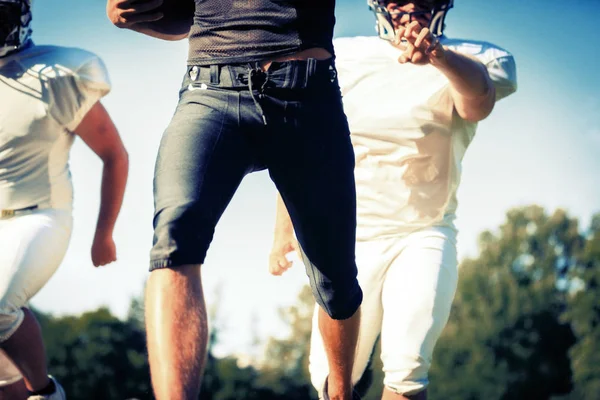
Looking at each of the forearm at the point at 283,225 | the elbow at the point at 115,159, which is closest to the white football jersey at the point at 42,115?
the elbow at the point at 115,159

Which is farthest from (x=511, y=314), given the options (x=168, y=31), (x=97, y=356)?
(x=168, y=31)

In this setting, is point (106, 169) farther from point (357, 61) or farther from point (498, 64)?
point (498, 64)

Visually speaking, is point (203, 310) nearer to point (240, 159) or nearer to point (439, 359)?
point (240, 159)

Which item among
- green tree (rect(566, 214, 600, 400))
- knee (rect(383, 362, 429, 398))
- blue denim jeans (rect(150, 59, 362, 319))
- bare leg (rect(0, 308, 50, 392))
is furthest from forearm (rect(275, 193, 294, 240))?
green tree (rect(566, 214, 600, 400))

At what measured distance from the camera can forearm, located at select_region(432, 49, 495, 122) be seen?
4.36m

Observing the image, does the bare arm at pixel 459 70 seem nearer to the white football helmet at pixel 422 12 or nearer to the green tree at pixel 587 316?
the white football helmet at pixel 422 12

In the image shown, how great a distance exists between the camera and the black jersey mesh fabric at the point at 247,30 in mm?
3129

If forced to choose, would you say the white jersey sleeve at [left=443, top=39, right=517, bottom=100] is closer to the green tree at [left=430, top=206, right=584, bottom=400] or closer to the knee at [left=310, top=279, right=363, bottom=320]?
the knee at [left=310, top=279, right=363, bottom=320]

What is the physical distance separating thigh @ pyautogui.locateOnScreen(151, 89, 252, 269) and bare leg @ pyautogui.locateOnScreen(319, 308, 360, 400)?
1161 millimetres

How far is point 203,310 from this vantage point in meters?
2.87

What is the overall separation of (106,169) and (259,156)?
8.82ft

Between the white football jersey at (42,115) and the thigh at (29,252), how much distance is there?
0.44 ft

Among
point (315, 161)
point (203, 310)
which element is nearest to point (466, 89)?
point (315, 161)

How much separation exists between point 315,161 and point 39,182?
101 inches
